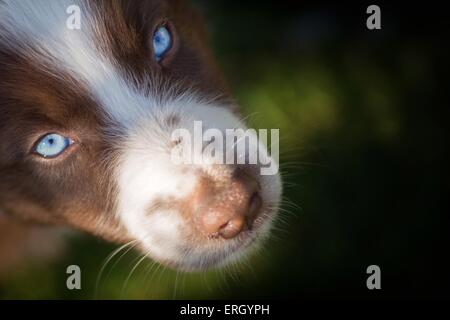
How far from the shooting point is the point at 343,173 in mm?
3816

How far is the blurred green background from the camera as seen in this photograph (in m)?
3.67

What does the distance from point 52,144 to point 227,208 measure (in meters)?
0.75

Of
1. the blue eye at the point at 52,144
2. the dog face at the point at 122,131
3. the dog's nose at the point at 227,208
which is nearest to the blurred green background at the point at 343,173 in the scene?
the dog face at the point at 122,131

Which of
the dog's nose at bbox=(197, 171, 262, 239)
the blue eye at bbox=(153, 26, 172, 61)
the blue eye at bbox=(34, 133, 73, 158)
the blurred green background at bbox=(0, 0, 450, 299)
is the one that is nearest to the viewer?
the dog's nose at bbox=(197, 171, 262, 239)

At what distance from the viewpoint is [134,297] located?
3723 mm

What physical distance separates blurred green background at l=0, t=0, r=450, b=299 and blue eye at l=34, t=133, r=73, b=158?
139 centimetres

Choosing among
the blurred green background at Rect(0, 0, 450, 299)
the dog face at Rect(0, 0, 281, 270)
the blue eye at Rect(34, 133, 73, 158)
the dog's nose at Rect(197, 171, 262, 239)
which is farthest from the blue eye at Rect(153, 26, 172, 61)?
the blurred green background at Rect(0, 0, 450, 299)

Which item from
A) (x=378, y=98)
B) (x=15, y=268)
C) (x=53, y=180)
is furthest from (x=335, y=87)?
(x=15, y=268)

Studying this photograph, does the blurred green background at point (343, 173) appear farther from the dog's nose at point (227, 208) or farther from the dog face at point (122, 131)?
the dog's nose at point (227, 208)

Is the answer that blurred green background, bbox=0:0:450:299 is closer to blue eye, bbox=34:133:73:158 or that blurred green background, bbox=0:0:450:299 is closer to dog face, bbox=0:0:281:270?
dog face, bbox=0:0:281:270

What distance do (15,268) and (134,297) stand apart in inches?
33.8

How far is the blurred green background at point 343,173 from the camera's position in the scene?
3.67m

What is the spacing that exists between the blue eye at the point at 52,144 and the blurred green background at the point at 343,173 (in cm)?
139

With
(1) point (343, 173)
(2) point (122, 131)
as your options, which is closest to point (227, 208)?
(2) point (122, 131)
